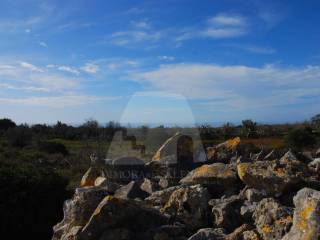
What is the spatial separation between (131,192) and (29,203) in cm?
374

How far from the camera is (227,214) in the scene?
5734 mm

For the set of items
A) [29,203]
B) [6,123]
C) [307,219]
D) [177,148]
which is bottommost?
[29,203]

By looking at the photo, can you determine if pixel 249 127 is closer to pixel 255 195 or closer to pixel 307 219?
pixel 255 195

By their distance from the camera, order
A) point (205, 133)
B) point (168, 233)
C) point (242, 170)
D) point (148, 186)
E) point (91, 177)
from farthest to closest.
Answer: point (205, 133)
point (91, 177)
point (148, 186)
point (242, 170)
point (168, 233)

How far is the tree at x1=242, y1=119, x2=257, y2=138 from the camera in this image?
40875mm

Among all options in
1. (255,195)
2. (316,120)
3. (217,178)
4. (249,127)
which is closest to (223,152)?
(217,178)

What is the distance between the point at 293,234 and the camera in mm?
4543

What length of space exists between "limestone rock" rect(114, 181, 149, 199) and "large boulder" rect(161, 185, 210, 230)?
28.3 inches

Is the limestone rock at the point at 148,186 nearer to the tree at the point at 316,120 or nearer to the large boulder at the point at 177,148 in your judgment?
the large boulder at the point at 177,148

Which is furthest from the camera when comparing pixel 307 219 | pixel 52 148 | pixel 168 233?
pixel 52 148

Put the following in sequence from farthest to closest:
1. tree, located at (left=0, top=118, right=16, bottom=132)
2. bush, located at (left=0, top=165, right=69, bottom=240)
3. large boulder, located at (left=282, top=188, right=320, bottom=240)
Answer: tree, located at (left=0, top=118, right=16, bottom=132)
bush, located at (left=0, top=165, right=69, bottom=240)
large boulder, located at (left=282, top=188, right=320, bottom=240)

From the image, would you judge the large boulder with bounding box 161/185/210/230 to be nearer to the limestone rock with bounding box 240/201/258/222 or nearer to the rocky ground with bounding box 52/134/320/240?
the rocky ground with bounding box 52/134/320/240

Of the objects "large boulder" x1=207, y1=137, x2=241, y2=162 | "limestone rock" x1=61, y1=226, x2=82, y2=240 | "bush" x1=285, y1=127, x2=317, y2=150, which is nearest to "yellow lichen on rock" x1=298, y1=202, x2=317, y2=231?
"limestone rock" x1=61, y1=226, x2=82, y2=240

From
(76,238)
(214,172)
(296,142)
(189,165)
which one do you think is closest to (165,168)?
(189,165)
